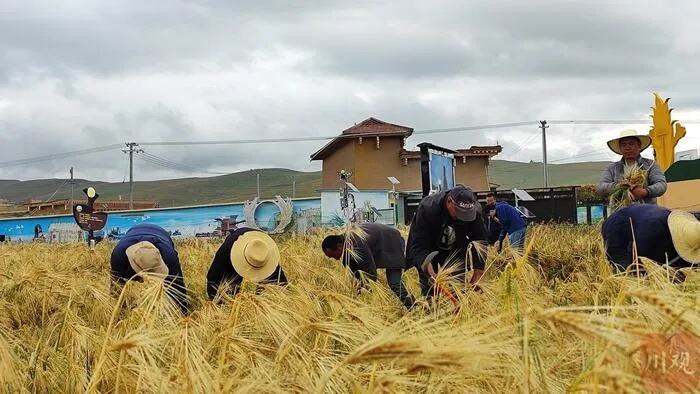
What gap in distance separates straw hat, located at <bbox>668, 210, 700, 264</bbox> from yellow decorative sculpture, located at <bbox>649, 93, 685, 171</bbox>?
803 centimetres

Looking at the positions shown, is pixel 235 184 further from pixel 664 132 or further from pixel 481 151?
pixel 664 132

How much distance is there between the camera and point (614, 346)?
132 cm

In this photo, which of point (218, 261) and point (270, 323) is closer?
point (270, 323)

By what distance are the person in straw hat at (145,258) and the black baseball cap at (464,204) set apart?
75.2 inches

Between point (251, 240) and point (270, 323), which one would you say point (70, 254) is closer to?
point (251, 240)

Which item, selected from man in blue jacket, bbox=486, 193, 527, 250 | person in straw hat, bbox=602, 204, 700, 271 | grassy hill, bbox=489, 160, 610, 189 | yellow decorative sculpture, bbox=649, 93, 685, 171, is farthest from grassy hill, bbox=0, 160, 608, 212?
person in straw hat, bbox=602, 204, 700, 271

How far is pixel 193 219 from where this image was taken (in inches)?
1141

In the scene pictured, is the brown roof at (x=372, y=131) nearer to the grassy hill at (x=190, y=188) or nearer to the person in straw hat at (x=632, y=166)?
the person in straw hat at (x=632, y=166)

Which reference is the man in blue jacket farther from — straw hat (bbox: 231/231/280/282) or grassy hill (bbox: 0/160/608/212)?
grassy hill (bbox: 0/160/608/212)

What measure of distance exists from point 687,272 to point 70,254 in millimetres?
9396

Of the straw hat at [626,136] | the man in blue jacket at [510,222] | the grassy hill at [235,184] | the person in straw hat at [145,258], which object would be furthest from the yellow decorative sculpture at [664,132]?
the grassy hill at [235,184]

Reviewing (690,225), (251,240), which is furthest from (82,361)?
(690,225)

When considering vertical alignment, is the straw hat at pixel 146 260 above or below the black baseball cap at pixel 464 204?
below

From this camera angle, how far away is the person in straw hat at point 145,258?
4656 millimetres
